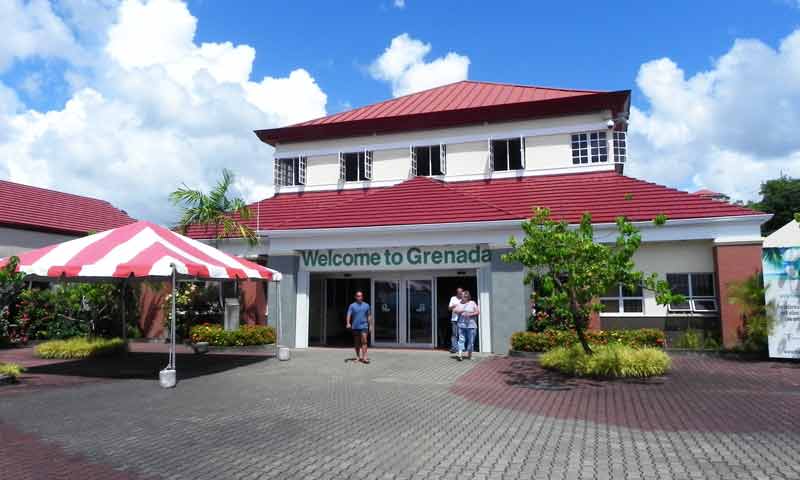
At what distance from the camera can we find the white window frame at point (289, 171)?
75.9 feet

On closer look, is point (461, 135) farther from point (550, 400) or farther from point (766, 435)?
point (766, 435)

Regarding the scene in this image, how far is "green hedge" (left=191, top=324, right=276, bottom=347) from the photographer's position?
1678cm

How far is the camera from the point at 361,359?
13883 millimetres

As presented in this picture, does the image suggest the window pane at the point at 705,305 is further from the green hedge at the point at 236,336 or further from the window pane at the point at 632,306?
the green hedge at the point at 236,336

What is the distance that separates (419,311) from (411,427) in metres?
10.2

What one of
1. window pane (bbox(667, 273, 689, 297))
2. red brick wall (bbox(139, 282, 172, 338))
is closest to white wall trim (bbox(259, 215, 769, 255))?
window pane (bbox(667, 273, 689, 297))

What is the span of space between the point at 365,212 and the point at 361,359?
5.17 m

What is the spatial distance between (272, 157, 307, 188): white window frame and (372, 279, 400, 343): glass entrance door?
713cm

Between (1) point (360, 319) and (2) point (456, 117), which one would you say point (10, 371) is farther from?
(2) point (456, 117)

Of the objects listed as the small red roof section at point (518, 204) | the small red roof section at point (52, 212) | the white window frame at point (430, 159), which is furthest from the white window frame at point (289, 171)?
the small red roof section at point (52, 212)

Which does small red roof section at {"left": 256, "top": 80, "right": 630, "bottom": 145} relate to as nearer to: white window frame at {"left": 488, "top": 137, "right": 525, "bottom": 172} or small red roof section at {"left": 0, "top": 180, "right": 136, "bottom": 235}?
white window frame at {"left": 488, "top": 137, "right": 525, "bottom": 172}

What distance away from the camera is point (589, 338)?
577 inches

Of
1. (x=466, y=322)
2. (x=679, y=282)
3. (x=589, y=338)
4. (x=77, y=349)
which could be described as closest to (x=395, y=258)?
(x=466, y=322)

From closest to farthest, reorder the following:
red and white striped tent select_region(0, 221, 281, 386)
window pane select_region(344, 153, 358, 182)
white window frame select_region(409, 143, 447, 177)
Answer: red and white striped tent select_region(0, 221, 281, 386) < white window frame select_region(409, 143, 447, 177) < window pane select_region(344, 153, 358, 182)
